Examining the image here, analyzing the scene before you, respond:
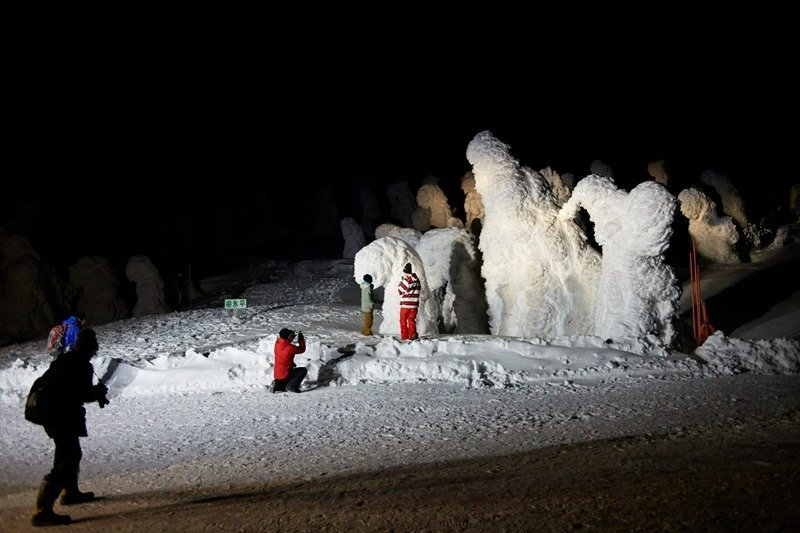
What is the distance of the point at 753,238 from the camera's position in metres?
20.7

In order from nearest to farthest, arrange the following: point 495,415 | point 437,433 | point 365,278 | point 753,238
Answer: point 437,433, point 495,415, point 365,278, point 753,238

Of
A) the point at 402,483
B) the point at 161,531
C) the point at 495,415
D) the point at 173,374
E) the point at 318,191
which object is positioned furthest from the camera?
the point at 318,191

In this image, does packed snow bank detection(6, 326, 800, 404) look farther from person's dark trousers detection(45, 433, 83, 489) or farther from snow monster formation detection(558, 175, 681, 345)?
person's dark trousers detection(45, 433, 83, 489)

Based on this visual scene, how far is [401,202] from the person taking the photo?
1330 inches

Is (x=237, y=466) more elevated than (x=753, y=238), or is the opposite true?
(x=753, y=238)

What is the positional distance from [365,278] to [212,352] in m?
3.29

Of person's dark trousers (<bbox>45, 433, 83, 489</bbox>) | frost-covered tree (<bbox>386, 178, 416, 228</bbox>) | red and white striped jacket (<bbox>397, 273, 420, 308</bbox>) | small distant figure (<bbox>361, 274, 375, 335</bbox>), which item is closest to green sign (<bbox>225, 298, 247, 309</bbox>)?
small distant figure (<bbox>361, 274, 375, 335</bbox>)

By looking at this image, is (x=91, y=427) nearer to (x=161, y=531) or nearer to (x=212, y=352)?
(x=212, y=352)

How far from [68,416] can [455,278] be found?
394 inches

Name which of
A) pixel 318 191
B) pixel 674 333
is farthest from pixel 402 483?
pixel 318 191

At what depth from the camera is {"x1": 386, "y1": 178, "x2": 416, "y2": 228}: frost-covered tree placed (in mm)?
33531

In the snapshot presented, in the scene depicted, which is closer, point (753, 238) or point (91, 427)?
point (91, 427)

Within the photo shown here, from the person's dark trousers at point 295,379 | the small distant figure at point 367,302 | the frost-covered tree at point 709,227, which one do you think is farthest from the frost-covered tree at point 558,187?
the person's dark trousers at point 295,379

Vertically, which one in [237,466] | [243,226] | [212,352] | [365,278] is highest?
[243,226]
